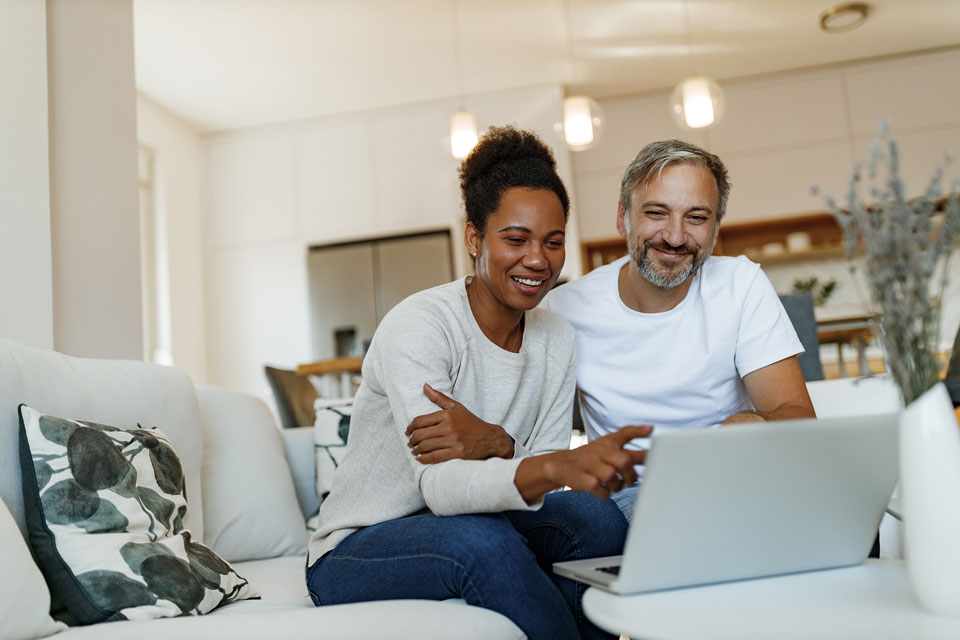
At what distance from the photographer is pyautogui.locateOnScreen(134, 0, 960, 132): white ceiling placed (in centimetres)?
453

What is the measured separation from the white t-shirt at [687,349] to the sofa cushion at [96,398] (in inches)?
32.9

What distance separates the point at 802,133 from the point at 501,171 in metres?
4.78

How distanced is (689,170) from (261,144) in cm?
496

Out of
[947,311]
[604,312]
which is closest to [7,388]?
[604,312]

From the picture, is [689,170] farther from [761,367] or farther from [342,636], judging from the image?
[342,636]

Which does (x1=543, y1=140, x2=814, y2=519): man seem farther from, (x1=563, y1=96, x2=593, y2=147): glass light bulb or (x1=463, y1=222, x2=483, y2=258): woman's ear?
(x1=563, y1=96, x2=593, y2=147): glass light bulb

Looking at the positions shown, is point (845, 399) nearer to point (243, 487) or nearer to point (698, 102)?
point (243, 487)

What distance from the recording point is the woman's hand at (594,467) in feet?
3.16

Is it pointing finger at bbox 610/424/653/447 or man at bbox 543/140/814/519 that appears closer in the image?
pointing finger at bbox 610/424/653/447

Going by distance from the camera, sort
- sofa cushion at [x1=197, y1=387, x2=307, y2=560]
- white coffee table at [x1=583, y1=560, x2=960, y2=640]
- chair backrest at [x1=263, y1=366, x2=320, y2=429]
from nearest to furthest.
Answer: white coffee table at [x1=583, y1=560, x2=960, y2=640]
sofa cushion at [x1=197, y1=387, x2=307, y2=560]
chair backrest at [x1=263, y1=366, x2=320, y2=429]

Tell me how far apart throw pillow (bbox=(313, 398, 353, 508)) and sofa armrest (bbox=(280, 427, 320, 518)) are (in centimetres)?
5

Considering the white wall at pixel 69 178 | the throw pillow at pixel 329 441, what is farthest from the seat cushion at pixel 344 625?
the white wall at pixel 69 178

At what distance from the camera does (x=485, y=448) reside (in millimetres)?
1272

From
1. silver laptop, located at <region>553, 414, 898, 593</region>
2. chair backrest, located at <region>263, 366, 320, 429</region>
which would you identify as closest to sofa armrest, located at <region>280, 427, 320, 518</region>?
chair backrest, located at <region>263, 366, 320, 429</region>
